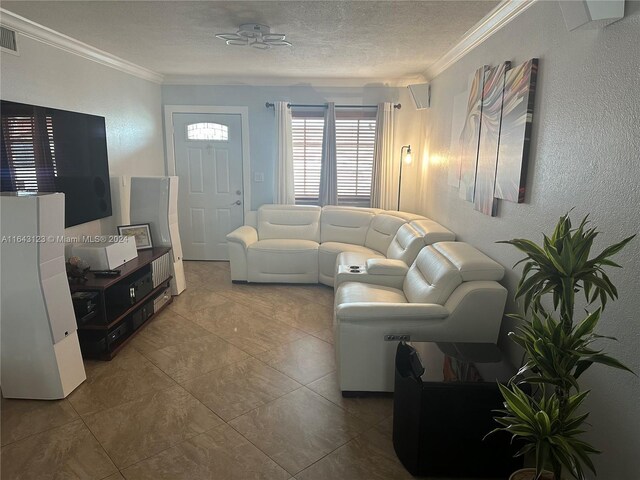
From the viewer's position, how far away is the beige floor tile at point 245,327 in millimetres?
3365

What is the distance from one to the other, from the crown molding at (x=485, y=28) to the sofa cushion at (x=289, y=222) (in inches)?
89.5

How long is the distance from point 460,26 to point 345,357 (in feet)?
8.02

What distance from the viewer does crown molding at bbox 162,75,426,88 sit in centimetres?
521

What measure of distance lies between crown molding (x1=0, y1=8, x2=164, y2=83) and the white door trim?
70 centimetres

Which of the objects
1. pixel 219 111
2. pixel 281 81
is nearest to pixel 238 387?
pixel 219 111

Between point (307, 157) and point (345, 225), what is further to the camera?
point (307, 157)

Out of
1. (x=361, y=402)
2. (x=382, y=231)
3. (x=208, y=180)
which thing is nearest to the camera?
(x=361, y=402)

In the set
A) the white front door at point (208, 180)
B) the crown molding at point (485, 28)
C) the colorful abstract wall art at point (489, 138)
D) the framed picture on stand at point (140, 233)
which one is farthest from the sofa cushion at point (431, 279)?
the white front door at point (208, 180)

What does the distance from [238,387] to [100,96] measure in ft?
10.1

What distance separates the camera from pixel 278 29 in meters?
3.03

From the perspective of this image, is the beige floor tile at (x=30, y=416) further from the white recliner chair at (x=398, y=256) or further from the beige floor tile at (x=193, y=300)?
the white recliner chair at (x=398, y=256)

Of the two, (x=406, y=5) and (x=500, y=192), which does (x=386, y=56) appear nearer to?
(x=406, y=5)

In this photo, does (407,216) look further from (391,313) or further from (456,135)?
(391,313)

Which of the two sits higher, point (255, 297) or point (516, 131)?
point (516, 131)
